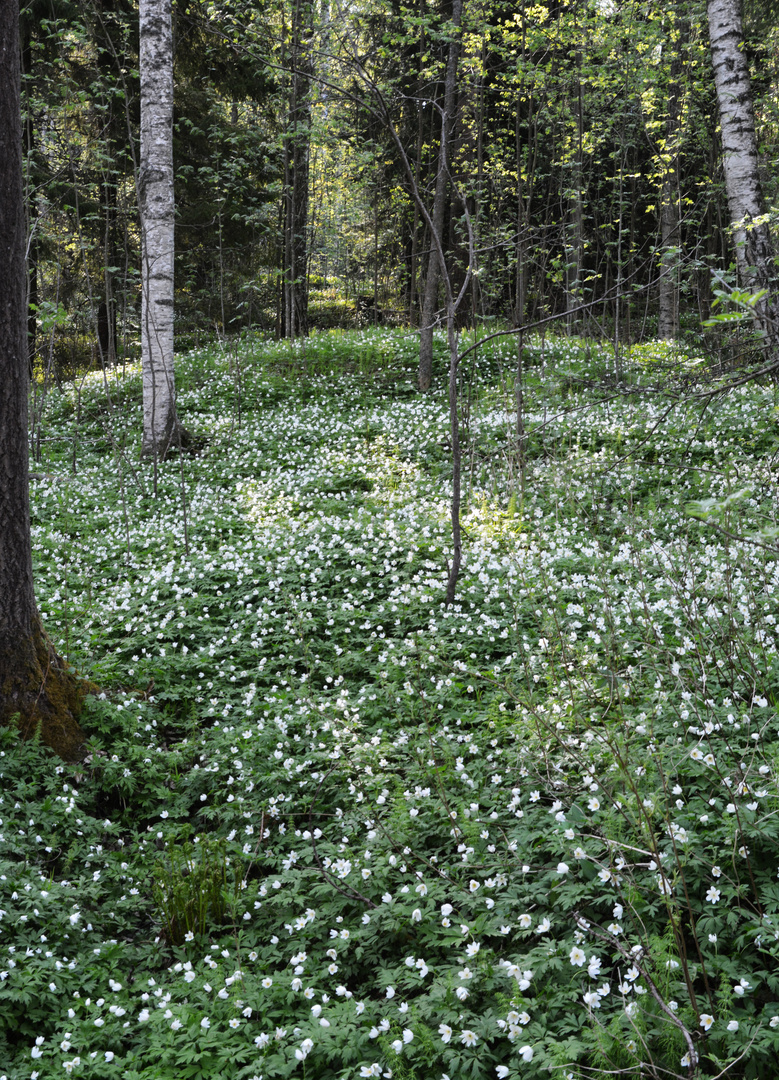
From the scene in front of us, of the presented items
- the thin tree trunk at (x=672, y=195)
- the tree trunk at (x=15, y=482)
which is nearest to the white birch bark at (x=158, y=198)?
the tree trunk at (x=15, y=482)

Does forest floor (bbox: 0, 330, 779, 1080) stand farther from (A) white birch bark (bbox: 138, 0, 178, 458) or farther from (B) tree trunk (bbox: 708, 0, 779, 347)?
(A) white birch bark (bbox: 138, 0, 178, 458)

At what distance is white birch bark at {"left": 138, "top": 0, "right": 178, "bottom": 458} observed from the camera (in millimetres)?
10969

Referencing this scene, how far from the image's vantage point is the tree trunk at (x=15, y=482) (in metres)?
4.58

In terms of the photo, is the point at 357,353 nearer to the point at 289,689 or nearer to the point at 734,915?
the point at 289,689

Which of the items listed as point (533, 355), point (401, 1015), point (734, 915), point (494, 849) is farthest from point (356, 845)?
point (533, 355)

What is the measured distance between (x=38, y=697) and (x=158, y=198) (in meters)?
9.26

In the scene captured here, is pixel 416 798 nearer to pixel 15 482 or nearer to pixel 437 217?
pixel 15 482

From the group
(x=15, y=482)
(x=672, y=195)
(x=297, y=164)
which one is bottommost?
(x=15, y=482)

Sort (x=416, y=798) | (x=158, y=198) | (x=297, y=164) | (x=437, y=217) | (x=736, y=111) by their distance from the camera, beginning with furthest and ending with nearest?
(x=297, y=164) → (x=437, y=217) → (x=158, y=198) → (x=736, y=111) → (x=416, y=798)

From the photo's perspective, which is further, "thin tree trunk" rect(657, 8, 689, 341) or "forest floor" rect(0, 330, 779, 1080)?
"thin tree trunk" rect(657, 8, 689, 341)

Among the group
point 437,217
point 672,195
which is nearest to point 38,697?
point 437,217

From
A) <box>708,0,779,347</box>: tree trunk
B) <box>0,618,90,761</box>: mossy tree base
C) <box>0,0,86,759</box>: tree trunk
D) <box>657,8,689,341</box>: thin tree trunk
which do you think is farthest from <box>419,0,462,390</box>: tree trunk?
<box>0,618,90,761</box>: mossy tree base

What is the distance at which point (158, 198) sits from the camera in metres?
11.1

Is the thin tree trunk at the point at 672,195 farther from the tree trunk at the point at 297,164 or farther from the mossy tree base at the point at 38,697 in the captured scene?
the mossy tree base at the point at 38,697
